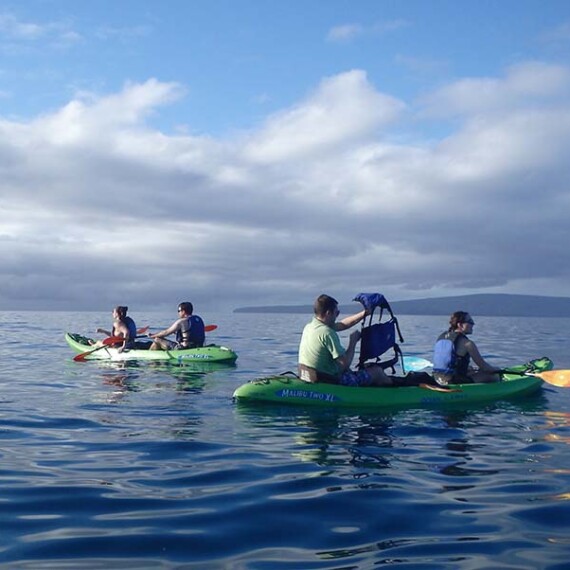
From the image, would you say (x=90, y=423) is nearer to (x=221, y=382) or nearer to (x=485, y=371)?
(x=221, y=382)

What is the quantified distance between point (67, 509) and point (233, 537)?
1.83m

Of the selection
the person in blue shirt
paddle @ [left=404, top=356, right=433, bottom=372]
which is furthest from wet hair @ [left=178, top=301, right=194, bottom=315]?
paddle @ [left=404, top=356, right=433, bottom=372]

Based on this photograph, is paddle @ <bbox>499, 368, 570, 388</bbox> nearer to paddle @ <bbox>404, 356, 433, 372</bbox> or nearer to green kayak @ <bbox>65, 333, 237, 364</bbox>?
paddle @ <bbox>404, 356, 433, 372</bbox>

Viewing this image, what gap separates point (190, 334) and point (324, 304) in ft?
37.1

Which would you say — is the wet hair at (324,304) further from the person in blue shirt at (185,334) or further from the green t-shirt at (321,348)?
the person in blue shirt at (185,334)

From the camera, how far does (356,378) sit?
44.8ft

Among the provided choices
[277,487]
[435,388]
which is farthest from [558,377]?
[277,487]

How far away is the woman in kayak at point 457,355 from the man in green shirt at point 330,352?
1.80 metres

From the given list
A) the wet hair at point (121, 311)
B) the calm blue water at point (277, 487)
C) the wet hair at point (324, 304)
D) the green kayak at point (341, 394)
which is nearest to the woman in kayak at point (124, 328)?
the wet hair at point (121, 311)

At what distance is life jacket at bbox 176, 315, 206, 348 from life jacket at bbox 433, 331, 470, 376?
9.94m

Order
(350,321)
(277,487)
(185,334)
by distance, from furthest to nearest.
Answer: (185,334) < (350,321) < (277,487)

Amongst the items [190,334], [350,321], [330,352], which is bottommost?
[190,334]

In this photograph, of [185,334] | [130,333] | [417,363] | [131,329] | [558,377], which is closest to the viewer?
[558,377]

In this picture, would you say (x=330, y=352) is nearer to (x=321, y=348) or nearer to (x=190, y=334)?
(x=321, y=348)
